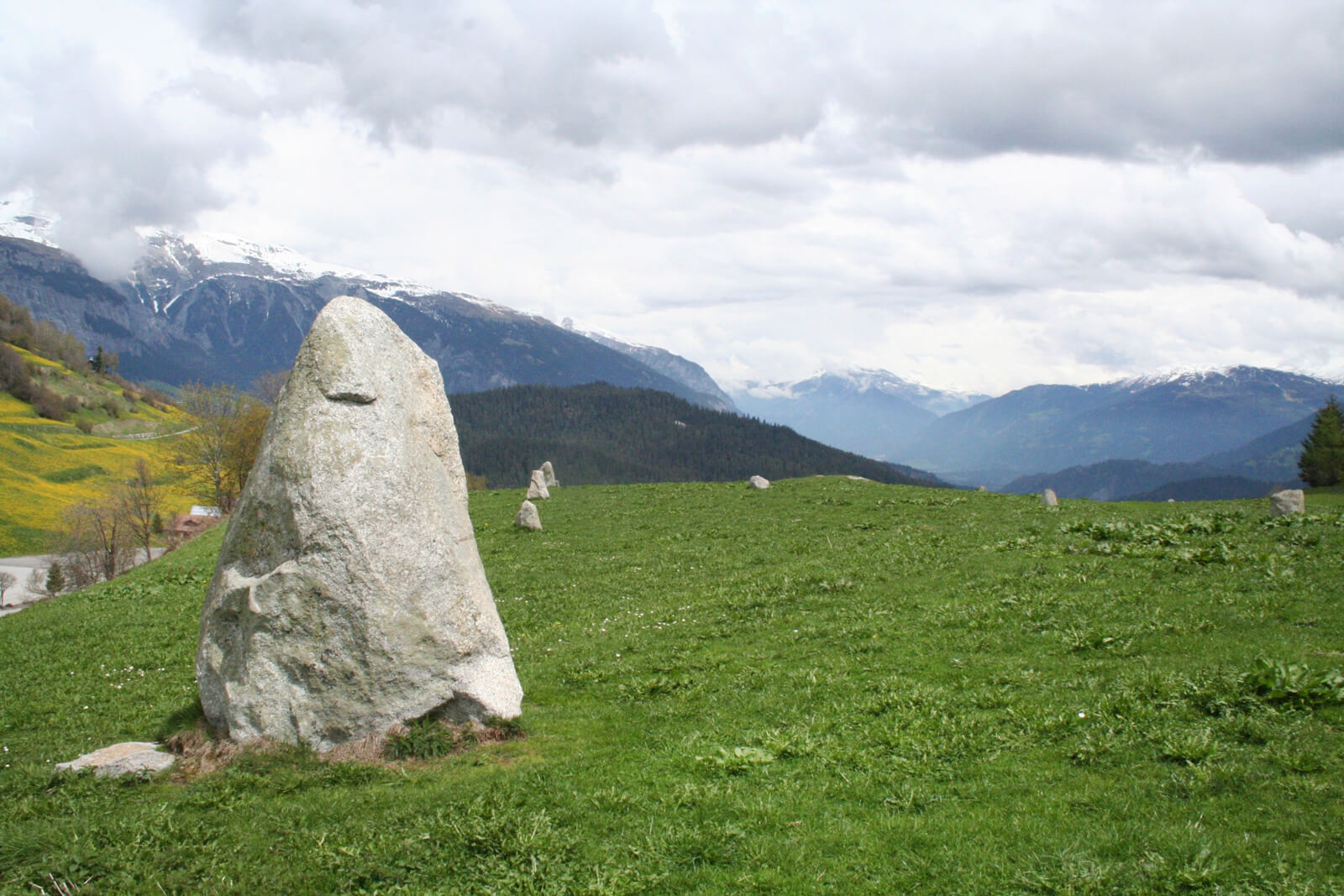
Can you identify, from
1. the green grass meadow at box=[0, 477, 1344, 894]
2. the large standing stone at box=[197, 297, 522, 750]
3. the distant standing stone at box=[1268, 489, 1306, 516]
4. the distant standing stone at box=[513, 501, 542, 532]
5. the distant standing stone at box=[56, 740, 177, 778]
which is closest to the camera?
the green grass meadow at box=[0, 477, 1344, 894]

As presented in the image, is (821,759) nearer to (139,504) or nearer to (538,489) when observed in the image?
(538,489)

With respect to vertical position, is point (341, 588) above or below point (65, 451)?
below

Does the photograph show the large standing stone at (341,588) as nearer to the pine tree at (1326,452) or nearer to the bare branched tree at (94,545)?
the bare branched tree at (94,545)

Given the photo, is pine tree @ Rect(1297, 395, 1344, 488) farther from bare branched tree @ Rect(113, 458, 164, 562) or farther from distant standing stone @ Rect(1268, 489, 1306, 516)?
bare branched tree @ Rect(113, 458, 164, 562)

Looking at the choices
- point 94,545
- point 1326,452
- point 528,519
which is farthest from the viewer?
point 1326,452

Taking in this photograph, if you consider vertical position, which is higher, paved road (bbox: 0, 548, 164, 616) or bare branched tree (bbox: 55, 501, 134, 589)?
bare branched tree (bbox: 55, 501, 134, 589)

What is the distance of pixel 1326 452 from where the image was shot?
281ft

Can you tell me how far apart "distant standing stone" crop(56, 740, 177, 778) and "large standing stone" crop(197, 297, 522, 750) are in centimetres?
89

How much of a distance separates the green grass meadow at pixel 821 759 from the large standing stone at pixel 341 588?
0.86 m

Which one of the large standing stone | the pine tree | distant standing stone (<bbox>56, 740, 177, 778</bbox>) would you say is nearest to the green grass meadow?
distant standing stone (<bbox>56, 740, 177, 778</bbox>)

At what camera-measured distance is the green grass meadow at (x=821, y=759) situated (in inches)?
326

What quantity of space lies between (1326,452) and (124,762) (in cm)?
10950

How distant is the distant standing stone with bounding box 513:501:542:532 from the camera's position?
38156mm

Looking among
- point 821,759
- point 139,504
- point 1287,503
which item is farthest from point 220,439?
point 1287,503
